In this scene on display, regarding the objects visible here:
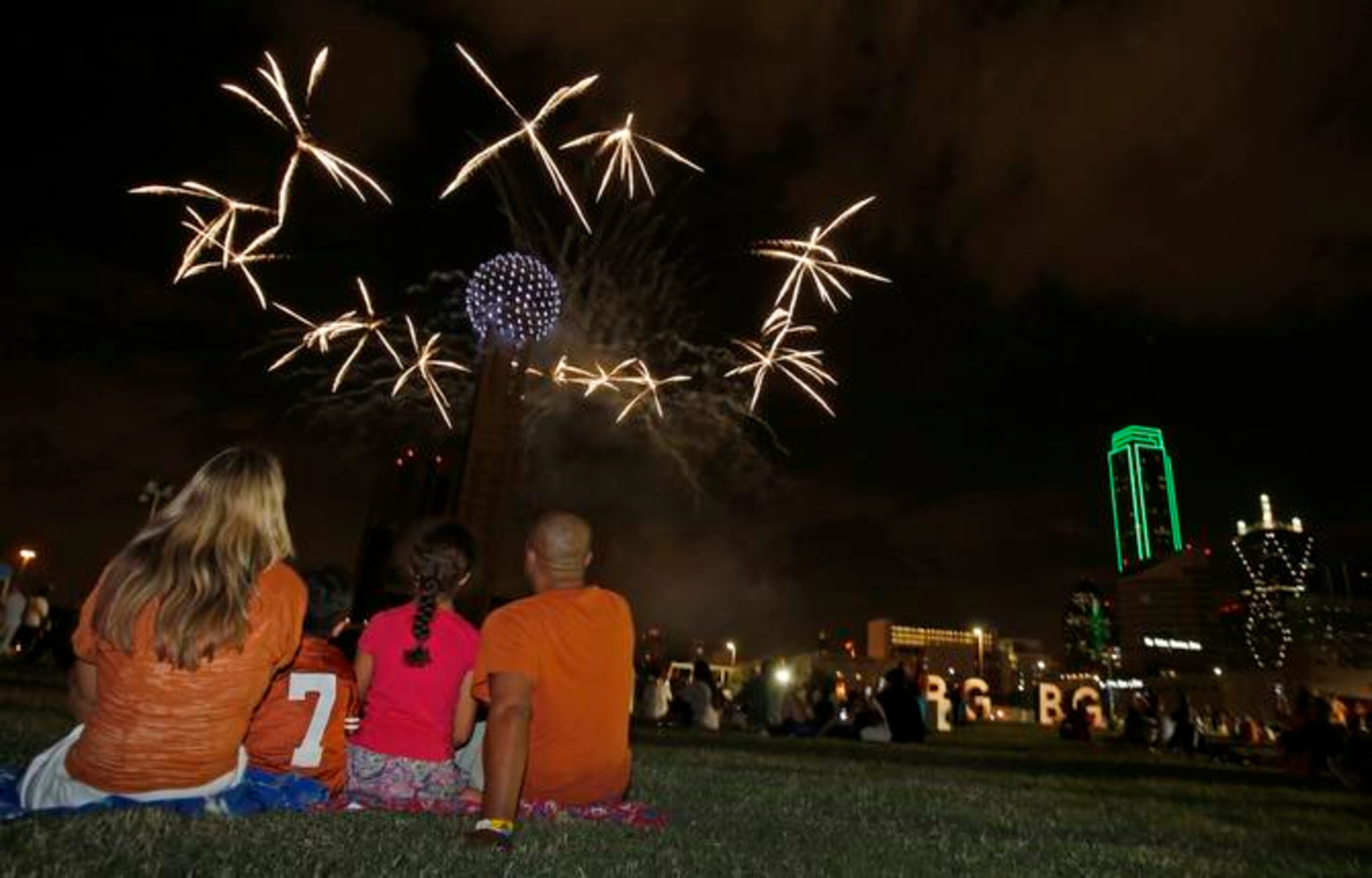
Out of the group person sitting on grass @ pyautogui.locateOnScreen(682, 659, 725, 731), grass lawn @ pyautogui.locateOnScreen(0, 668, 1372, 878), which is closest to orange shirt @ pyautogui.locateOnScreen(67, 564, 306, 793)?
grass lawn @ pyautogui.locateOnScreen(0, 668, 1372, 878)

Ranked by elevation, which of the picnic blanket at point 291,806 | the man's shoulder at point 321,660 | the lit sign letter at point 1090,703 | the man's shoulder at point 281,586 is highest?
the lit sign letter at point 1090,703

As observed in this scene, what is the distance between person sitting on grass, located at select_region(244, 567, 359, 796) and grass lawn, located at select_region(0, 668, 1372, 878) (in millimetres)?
810

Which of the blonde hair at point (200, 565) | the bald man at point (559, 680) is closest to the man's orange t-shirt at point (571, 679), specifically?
the bald man at point (559, 680)

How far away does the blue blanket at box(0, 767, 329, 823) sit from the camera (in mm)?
4188

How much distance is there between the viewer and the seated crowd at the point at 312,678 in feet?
14.0

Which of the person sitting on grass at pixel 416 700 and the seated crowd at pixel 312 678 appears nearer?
the seated crowd at pixel 312 678

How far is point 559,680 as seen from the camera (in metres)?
4.97

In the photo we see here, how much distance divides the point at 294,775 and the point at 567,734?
168 centimetres

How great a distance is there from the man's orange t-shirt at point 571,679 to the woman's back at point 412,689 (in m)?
0.89

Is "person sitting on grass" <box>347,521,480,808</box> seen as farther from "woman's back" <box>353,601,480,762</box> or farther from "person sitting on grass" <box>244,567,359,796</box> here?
"person sitting on grass" <box>244,567,359,796</box>

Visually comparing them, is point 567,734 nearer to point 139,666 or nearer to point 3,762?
point 139,666

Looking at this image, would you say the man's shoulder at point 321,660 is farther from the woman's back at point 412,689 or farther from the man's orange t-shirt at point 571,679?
the man's orange t-shirt at point 571,679

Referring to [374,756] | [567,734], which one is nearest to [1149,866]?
[567,734]

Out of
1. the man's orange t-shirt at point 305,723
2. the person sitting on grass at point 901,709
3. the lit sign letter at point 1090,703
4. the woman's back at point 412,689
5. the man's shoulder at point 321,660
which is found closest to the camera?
the man's orange t-shirt at point 305,723
